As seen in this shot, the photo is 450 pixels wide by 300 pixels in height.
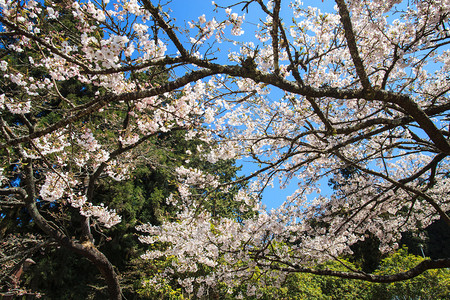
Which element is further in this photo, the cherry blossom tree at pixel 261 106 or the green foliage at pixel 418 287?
the green foliage at pixel 418 287

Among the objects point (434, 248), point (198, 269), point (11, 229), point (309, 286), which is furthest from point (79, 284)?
point (434, 248)

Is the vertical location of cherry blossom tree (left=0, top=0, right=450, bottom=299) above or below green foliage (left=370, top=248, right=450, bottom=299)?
above

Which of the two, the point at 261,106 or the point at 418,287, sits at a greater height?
the point at 261,106

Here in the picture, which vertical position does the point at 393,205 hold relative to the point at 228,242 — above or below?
above

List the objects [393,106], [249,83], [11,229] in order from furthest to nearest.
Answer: [11,229] < [249,83] < [393,106]

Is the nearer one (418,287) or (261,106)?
(261,106)

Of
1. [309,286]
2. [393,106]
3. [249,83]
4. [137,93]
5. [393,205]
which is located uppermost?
[249,83]

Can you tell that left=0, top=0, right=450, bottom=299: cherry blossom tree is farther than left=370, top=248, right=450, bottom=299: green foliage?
No

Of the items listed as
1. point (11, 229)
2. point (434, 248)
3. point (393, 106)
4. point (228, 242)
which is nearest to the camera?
point (393, 106)

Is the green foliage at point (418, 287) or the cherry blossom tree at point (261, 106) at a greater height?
the cherry blossom tree at point (261, 106)

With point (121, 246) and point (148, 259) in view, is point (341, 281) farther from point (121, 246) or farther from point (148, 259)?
point (121, 246)

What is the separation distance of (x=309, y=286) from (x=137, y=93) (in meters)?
7.54

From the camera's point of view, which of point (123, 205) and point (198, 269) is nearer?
point (198, 269)

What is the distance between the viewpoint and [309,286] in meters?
7.32
